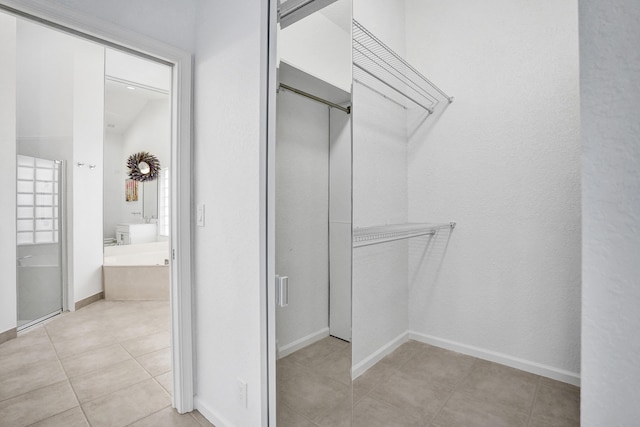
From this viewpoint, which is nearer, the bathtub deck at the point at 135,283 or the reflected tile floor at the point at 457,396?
the reflected tile floor at the point at 457,396

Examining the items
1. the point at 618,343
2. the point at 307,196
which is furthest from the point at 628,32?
the point at 307,196

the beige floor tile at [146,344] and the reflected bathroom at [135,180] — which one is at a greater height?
the reflected bathroom at [135,180]

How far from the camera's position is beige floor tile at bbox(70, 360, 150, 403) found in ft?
5.74

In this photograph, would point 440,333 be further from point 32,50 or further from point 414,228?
point 32,50

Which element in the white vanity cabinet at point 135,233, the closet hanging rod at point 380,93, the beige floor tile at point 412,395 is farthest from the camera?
the white vanity cabinet at point 135,233

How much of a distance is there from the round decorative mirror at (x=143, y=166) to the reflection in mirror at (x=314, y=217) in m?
3.62

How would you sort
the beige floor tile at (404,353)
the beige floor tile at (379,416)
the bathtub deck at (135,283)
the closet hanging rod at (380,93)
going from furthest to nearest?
1. the bathtub deck at (135,283)
2. the beige floor tile at (404,353)
3. the closet hanging rod at (380,93)
4. the beige floor tile at (379,416)

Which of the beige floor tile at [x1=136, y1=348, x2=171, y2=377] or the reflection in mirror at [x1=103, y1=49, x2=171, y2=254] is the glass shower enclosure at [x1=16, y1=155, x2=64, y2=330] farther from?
the reflection in mirror at [x1=103, y1=49, x2=171, y2=254]

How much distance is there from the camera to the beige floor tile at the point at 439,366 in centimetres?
197

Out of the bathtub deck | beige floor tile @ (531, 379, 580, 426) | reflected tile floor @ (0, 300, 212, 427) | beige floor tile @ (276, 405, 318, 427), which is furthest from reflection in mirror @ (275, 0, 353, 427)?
the bathtub deck

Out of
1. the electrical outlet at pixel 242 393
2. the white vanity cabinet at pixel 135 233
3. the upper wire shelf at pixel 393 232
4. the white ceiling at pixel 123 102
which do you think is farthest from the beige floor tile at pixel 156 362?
the white ceiling at pixel 123 102

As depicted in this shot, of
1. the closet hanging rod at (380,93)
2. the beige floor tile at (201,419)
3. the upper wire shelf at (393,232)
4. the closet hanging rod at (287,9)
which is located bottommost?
the beige floor tile at (201,419)

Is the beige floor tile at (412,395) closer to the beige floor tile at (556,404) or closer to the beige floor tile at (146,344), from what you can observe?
the beige floor tile at (556,404)

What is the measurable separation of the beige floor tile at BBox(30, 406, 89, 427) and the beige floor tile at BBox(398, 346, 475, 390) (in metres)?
1.81
